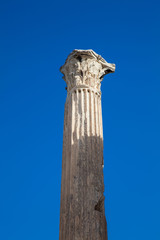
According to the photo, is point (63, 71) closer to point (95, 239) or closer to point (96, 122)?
point (96, 122)

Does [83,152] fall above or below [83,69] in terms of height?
below

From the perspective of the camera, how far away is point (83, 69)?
1395 centimetres

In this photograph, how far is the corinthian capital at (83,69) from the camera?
45.2ft

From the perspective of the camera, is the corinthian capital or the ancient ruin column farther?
the corinthian capital

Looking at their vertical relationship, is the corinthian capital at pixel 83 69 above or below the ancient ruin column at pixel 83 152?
above

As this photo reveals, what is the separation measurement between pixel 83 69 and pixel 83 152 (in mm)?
4229

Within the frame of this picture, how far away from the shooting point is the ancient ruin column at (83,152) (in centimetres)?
1017

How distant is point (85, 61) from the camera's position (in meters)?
14.1

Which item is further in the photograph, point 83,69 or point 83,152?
point 83,69

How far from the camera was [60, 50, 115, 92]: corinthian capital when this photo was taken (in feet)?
45.2

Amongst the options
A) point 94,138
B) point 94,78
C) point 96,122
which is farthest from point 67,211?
point 94,78

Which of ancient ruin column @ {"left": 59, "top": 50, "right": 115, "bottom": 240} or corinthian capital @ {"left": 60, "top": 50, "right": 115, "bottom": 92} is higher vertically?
corinthian capital @ {"left": 60, "top": 50, "right": 115, "bottom": 92}

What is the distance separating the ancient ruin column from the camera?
1017 centimetres

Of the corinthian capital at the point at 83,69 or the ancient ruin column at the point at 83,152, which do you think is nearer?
the ancient ruin column at the point at 83,152
